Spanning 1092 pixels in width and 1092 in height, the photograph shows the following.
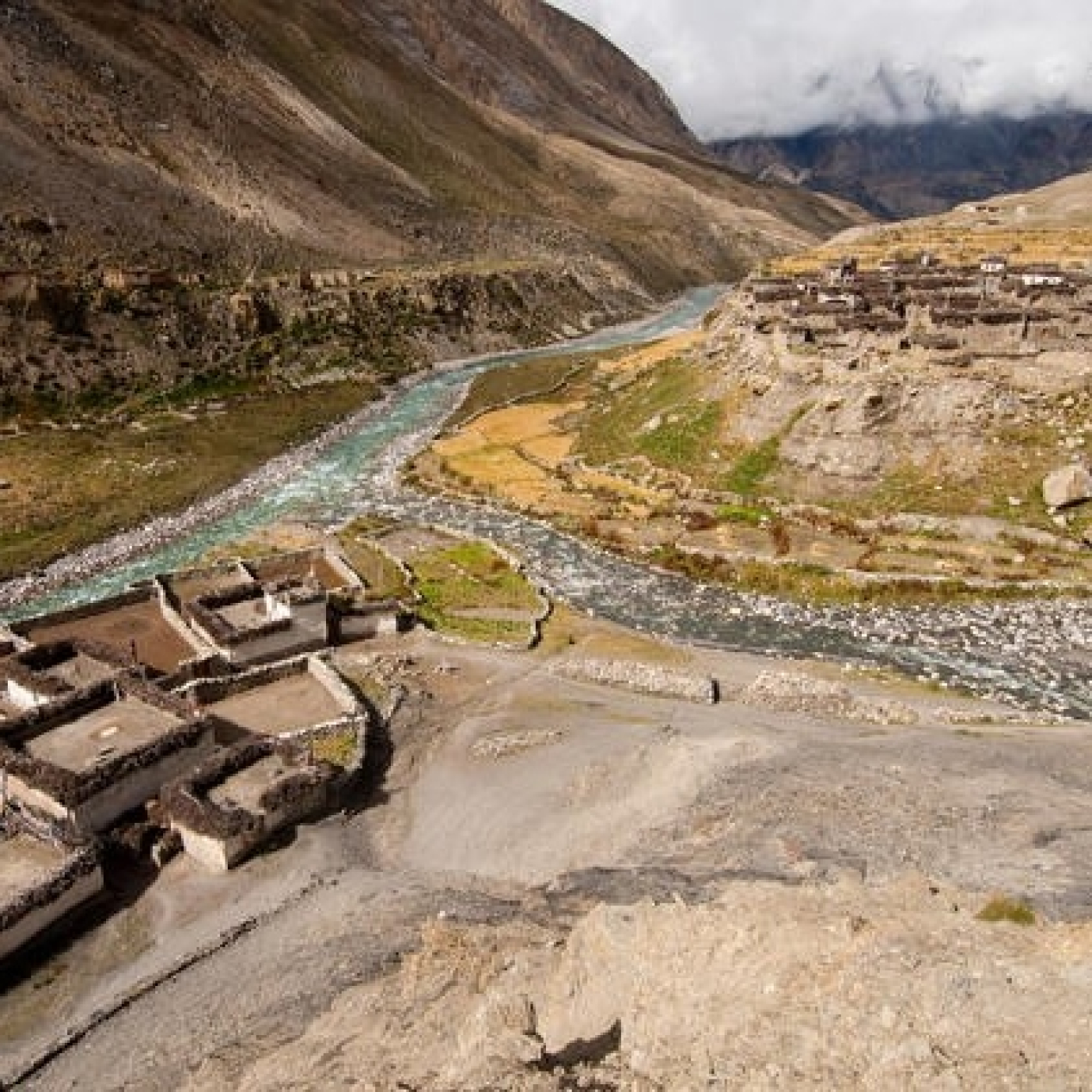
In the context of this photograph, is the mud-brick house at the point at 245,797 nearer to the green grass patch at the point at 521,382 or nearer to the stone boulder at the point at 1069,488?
the stone boulder at the point at 1069,488

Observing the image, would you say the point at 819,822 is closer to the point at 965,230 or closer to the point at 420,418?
the point at 420,418

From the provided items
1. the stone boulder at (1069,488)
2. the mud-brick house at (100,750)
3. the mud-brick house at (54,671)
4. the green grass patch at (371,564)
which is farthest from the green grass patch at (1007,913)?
the stone boulder at (1069,488)

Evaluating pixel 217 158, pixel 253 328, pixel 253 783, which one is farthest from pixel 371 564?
pixel 217 158

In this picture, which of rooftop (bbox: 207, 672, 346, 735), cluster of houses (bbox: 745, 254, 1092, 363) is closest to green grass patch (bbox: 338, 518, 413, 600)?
rooftop (bbox: 207, 672, 346, 735)

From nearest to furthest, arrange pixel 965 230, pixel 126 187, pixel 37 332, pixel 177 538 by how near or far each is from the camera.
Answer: pixel 177 538 → pixel 37 332 → pixel 126 187 → pixel 965 230

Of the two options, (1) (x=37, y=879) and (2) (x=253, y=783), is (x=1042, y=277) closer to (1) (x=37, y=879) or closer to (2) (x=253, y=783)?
(2) (x=253, y=783)

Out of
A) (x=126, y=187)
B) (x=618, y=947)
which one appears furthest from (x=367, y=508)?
(x=126, y=187)
